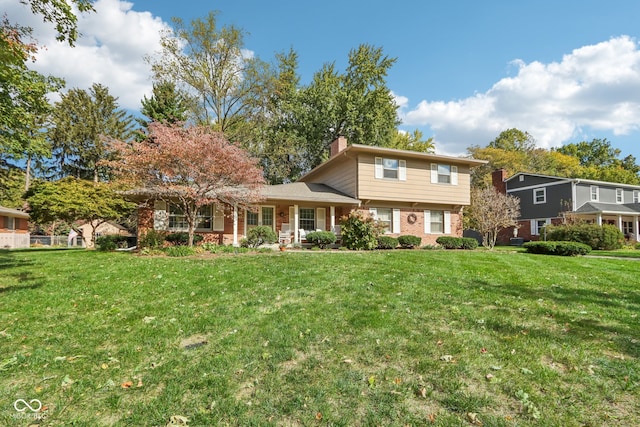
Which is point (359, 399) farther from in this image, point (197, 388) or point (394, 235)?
point (394, 235)

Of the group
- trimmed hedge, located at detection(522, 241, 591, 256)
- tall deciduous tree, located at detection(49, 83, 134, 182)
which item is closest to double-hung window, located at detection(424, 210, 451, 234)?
trimmed hedge, located at detection(522, 241, 591, 256)

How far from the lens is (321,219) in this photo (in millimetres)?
18016

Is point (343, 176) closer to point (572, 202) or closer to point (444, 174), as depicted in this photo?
point (444, 174)

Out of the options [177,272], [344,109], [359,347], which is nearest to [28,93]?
[177,272]

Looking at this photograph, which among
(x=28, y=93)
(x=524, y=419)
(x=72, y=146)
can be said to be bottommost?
(x=524, y=419)

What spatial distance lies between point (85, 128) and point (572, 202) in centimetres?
4532

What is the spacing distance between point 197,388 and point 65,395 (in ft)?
3.76

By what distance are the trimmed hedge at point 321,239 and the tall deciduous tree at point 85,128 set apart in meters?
28.3

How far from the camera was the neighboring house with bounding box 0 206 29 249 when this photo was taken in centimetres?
2514

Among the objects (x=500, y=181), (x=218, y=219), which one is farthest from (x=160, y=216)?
(x=500, y=181)

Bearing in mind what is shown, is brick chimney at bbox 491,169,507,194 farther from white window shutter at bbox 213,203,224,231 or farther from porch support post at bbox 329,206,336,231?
white window shutter at bbox 213,203,224,231

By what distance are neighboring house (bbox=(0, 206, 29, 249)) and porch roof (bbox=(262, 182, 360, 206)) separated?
2264cm

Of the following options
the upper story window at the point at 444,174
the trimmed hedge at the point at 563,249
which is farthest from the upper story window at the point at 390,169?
the trimmed hedge at the point at 563,249

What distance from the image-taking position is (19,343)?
3.94m
